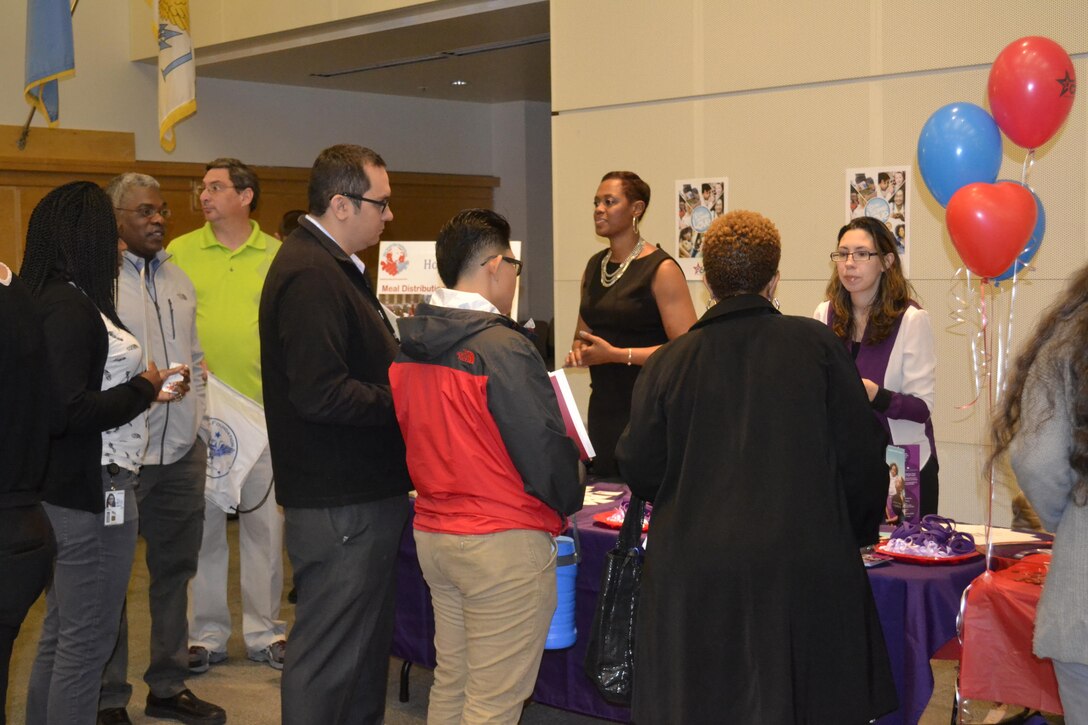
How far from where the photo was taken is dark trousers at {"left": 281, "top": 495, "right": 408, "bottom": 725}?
109 inches

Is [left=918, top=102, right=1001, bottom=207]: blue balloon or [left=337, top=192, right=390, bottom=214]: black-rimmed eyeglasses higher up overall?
[left=918, top=102, right=1001, bottom=207]: blue balloon

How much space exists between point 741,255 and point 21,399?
1.46 metres

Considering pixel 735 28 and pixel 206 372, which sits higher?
pixel 735 28

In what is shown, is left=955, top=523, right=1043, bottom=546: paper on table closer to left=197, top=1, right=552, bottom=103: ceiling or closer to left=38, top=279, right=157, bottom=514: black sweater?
left=38, top=279, right=157, bottom=514: black sweater

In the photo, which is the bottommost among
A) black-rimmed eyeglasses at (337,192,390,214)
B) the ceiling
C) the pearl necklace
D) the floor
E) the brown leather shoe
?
the floor

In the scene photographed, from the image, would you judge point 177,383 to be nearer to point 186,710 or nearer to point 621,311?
point 186,710

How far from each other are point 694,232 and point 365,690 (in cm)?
280

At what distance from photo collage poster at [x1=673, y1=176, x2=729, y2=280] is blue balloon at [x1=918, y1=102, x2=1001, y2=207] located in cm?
163

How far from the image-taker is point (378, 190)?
2.85m

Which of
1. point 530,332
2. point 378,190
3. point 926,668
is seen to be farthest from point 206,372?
point 926,668

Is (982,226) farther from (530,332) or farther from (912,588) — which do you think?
(530,332)

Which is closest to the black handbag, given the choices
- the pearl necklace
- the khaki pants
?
the khaki pants

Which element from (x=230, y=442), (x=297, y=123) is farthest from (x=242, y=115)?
(x=230, y=442)

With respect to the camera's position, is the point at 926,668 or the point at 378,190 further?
the point at 378,190
